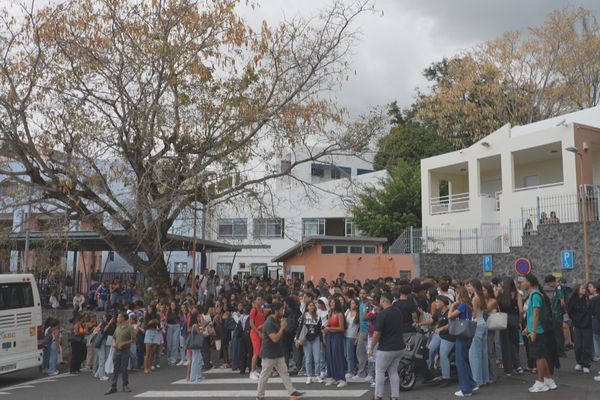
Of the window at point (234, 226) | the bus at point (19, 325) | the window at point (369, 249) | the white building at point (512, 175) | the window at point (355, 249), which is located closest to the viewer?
the bus at point (19, 325)

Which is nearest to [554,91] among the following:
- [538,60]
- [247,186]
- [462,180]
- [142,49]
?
[538,60]

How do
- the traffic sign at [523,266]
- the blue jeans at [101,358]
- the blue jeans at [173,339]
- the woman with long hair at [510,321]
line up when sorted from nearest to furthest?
the woman with long hair at [510,321]
the blue jeans at [101,358]
the blue jeans at [173,339]
the traffic sign at [523,266]

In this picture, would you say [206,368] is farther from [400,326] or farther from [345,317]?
[400,326]

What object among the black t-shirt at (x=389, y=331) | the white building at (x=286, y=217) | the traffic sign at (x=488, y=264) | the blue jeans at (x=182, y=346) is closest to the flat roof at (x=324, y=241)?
the white building at (x=286, y=217)

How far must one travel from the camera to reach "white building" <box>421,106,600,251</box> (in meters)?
23.2

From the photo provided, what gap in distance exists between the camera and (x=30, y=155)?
16672 mm

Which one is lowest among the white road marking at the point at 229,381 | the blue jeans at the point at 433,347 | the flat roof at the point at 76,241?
the white road marking at the point at 229,381

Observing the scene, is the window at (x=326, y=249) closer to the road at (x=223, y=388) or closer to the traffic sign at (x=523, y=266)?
the traffic sign at (x=523, y=266)

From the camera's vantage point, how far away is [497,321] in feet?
31.7

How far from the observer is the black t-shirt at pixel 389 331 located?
8.26 m

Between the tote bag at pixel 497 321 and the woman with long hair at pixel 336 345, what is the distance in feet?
8.68

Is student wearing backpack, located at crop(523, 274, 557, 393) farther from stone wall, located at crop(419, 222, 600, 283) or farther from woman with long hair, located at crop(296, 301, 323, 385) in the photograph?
stone wall, located at crop(419, 222, 600, 283)

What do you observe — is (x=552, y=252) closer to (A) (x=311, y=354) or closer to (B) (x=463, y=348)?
(A) (x=311, y=354)

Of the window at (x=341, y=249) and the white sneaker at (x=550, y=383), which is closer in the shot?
the white sneaker at (x=550, y=383)
